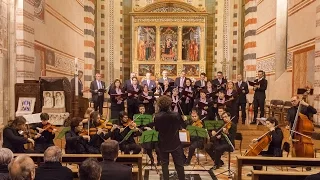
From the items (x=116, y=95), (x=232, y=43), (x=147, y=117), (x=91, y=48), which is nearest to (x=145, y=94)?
(x=116, y=95)

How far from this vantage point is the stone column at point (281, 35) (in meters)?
13.8

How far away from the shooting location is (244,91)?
11766mm

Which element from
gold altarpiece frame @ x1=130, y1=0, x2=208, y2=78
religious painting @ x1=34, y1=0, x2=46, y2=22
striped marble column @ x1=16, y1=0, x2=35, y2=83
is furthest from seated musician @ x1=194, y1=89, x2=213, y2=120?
gold altarpiece frame @ x1=130, y1=0, x2=208, y2=78

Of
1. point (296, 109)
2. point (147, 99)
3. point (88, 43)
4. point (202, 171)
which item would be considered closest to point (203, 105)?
point (147, 99)

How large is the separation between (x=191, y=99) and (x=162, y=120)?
17.0 ft

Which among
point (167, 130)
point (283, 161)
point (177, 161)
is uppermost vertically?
point (167, 130)

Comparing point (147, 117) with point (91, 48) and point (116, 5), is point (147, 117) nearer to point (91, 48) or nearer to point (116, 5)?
point (91, 48)

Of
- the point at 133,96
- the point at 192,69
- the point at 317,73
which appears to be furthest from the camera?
the point at 192,69

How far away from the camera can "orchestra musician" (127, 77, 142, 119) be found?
1098 cm

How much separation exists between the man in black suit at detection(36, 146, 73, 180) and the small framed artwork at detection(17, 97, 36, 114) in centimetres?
647

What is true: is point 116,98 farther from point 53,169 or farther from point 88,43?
point 88,43

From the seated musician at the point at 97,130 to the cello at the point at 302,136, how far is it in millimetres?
3455

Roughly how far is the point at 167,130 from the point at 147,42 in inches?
578

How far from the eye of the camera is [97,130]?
7.70 m
